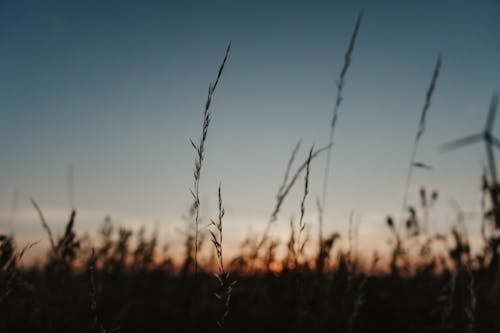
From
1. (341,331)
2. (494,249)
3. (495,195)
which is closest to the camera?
(495,195)

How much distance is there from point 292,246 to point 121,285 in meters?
3.41

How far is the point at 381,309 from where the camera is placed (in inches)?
152

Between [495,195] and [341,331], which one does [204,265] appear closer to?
[341,331]

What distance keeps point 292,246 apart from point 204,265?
3511mm

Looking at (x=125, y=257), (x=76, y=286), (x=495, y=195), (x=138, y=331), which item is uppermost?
(x=495, y=195)

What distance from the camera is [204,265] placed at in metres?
5.52

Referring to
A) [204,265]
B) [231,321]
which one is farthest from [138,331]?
[204,265]

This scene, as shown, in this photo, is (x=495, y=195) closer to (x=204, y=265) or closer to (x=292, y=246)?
(x=292, y=246)

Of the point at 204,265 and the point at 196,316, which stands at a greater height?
the point at 204,265

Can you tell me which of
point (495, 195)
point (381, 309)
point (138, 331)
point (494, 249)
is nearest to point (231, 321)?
point (138, 331)

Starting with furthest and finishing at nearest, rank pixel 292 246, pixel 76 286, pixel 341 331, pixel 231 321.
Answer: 1. pixel 76 286
2. pixel 231 321
3. pixel 341 331
4. pixel 292 246

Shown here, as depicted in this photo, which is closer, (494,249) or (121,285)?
(494,249)

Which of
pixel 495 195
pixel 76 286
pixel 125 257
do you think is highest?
pixel 495 195

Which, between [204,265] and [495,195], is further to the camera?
[204,265]
